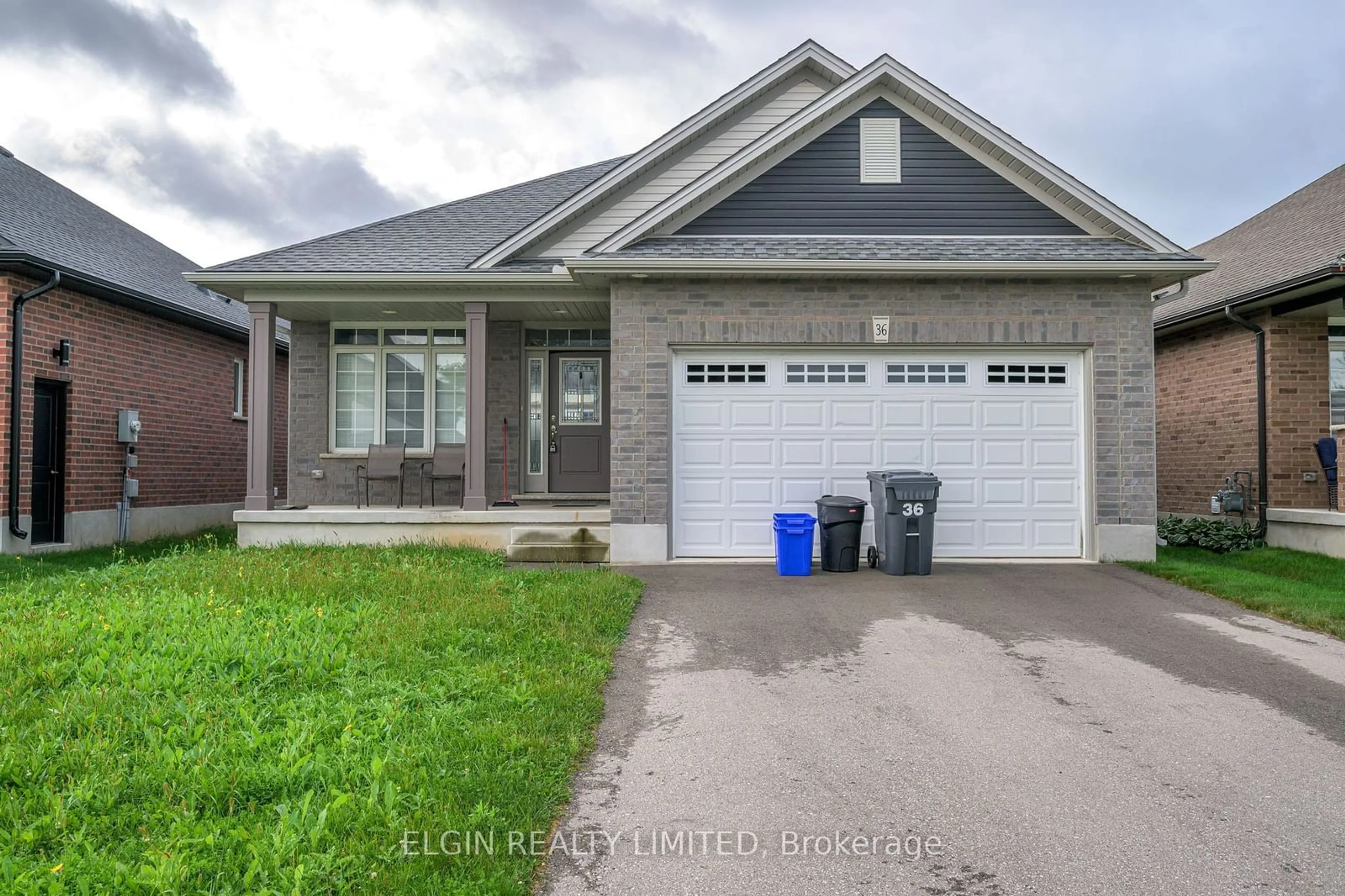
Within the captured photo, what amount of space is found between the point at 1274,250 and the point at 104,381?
18.4m

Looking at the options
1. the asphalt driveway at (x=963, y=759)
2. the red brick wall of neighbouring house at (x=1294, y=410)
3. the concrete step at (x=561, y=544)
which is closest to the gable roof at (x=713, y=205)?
the red brick wall of neighbouring house at (x=1294, y=410)

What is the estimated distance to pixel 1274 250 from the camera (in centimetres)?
1317

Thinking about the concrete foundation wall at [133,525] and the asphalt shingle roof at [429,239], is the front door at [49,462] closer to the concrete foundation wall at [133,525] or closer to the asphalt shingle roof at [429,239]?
the concrete foundation wall at [133,525]

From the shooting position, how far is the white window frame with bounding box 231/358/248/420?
15820mm

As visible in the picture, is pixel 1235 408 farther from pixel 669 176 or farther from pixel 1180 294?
pixel 669 176

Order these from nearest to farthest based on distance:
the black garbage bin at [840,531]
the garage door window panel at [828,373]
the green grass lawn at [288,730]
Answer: the green grass lawn at [288,730]
the black garbage bin at [840,531]
the garage door window panel at [828,373]

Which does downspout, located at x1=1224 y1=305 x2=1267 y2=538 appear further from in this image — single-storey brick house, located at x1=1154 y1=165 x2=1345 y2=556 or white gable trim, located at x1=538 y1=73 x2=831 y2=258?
white gable trim, located at x1=538 y1=73 x2=831 y2=258

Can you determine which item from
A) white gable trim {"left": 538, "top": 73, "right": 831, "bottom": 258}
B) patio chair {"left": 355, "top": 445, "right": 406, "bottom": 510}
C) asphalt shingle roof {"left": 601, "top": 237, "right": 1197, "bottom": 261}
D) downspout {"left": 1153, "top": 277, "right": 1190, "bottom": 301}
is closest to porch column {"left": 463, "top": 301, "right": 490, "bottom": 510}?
white gable trim {"left": 538, "top": 73, "right": 831, "bottom": 258}

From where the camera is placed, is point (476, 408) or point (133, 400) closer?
point (476, 408)

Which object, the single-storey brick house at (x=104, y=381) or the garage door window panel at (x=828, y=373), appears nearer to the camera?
the garage door window panel at (x=828, y=373)

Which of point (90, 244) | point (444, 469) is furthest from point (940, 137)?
point (90, 244)

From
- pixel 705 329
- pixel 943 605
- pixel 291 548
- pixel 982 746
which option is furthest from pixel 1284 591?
pixel 291 548

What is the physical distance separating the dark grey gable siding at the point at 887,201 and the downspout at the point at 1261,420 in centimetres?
344

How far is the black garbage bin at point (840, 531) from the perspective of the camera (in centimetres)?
938
